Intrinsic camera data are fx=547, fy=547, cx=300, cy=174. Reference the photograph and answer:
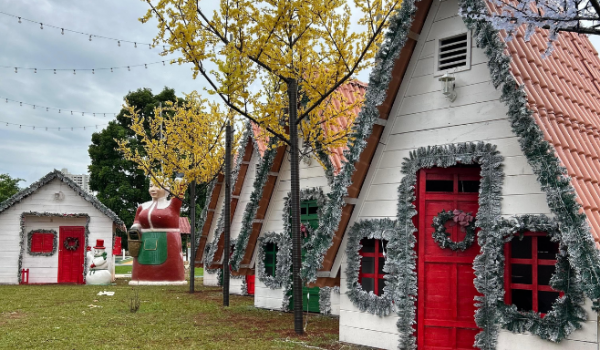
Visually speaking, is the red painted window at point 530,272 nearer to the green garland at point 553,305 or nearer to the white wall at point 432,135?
the green garland at point 553,305

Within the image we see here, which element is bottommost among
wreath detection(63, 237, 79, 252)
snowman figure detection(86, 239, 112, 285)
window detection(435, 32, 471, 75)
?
snowman figure detection(86, 239, 112, 285)

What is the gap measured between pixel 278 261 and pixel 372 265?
5025mm

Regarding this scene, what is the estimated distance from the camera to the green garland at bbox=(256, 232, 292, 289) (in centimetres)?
1303

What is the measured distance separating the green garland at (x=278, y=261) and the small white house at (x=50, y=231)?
11141 mm

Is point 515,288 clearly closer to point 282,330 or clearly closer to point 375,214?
point 375,214

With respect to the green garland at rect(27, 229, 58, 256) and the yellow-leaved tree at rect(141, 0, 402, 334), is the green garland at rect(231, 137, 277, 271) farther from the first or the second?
the green garland at rect(27, 229, 58, 256)

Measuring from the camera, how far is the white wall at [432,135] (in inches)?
273

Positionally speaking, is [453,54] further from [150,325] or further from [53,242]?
[53,242]

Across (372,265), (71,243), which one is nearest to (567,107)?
(372,265)

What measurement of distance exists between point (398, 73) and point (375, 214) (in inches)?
84.4

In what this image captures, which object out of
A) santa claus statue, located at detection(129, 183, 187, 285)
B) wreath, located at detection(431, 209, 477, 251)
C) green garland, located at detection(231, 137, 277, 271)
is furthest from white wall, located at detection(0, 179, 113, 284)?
wreath, located at detection(431, 209, 477, 251)

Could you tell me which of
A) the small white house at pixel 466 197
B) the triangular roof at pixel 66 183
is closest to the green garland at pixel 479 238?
the small white house at pixel 466 197

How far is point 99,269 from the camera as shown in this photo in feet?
72.0

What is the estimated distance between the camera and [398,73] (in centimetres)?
808
